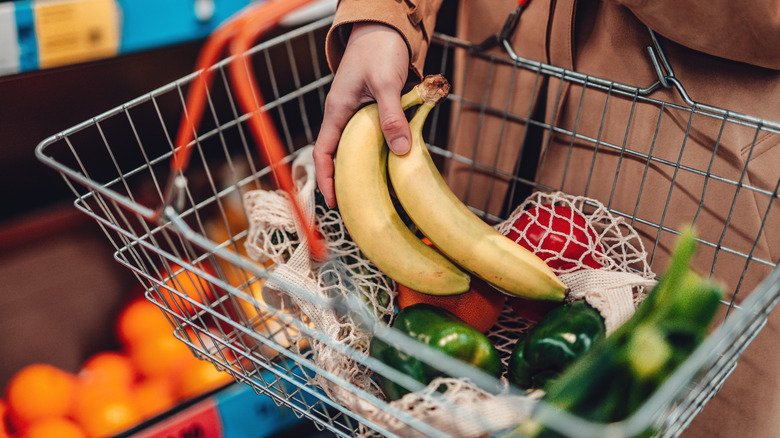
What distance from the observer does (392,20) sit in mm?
722

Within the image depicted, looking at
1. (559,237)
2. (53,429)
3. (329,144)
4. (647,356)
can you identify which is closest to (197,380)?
(53,429)

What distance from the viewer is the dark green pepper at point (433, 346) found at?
1.72 ft

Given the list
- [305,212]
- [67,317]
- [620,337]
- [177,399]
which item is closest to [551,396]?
[620,337]

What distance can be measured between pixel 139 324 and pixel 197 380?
0.16 metres

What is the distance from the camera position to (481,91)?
962mm

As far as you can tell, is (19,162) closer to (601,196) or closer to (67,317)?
(67,317)

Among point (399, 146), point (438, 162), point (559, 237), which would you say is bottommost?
point (438, 162)

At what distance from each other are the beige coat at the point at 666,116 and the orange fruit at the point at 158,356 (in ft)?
1.99

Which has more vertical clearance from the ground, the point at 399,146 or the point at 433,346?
the point at 399,146

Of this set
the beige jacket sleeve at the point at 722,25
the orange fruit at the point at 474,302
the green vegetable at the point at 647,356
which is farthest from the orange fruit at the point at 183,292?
the beige jacket sleeve at the point at 722,25

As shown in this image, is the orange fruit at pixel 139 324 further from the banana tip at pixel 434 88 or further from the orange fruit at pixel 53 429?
the banana tip at pixel 434 88

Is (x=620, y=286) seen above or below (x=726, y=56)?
below

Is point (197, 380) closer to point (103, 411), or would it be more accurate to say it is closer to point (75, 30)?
point (103, 411)

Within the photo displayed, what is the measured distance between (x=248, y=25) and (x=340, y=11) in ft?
0.71
